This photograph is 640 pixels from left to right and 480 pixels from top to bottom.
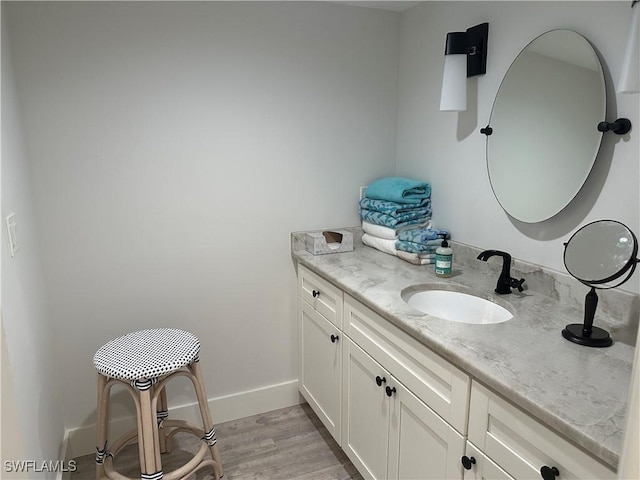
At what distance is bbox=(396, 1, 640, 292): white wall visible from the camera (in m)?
1.35

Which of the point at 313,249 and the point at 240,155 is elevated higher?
the point at 240,155

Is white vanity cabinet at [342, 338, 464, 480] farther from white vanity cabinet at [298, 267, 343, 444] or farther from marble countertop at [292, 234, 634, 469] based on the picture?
marble countertop at [292, 234, 634, 469]

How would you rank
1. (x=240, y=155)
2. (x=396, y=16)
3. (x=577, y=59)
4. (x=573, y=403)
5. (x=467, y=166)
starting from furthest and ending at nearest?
(x=396, y=16), (x=240, y=155), (x=467, y=166), (x=577, y=59), (x=573, y=403)

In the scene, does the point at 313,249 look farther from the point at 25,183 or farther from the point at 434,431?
the point at 25,183

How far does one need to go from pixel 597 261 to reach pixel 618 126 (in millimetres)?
442

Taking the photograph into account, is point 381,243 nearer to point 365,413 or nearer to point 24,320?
point 365,413

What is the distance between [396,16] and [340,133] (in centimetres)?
70

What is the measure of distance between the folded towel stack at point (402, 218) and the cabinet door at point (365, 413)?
0.55 meters

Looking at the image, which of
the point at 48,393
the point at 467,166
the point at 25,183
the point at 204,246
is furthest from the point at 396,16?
the point at 48,393

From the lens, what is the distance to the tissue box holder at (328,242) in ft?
7.24

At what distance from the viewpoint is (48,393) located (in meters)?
1.83

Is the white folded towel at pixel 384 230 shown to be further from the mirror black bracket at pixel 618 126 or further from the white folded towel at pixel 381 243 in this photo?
the mirror black bracket at pixel 618 126

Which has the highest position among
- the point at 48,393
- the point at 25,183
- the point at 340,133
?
the point at 340,133

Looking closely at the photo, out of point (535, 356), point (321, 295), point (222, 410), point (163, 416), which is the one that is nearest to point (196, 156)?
point (321, 295)
